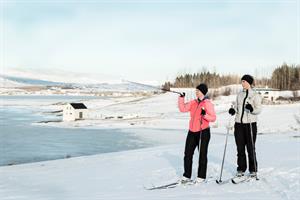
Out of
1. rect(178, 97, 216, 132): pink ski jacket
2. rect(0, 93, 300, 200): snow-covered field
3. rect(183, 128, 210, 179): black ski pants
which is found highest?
rect(178, 97, 216, 132): pink ski jacket

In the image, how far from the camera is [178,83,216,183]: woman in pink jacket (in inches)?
296

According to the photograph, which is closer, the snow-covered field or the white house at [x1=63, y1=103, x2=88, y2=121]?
the snow-covered field

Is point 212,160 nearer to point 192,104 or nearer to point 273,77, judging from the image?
point 192,104

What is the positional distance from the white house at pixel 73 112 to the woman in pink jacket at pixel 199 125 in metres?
41.9

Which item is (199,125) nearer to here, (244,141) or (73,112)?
(244,141)

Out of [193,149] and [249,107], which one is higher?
[249,107]

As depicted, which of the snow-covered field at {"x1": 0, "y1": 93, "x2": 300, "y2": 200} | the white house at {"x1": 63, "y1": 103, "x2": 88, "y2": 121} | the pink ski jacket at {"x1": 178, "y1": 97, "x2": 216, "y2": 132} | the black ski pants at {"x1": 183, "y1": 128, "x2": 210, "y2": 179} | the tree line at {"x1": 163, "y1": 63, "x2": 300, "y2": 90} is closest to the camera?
the snow-covered field at {"x1": 0, "y1": 93, "x2": 300, "y2": 200}

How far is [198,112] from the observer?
765 centimetres

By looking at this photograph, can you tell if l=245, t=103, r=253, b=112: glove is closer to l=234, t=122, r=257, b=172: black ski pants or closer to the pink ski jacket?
l=234, t=122, r=257, b=172: black ski pants

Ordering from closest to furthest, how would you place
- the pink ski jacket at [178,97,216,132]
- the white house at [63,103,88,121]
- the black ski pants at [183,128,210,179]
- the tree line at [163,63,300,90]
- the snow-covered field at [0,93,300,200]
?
the snow-covered field at [0,93,300,200] → the pink ski jacket at [178,97,216,132] → the black ski pants at [183,128,210,179] → the white house at [63,103,88,121] → the tree line at [163,63,300,90]

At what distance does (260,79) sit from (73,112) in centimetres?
7263

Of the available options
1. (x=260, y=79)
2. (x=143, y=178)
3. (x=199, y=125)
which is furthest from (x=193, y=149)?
(x=260, y=79)

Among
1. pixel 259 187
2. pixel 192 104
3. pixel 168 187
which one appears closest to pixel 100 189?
pixel 168 187

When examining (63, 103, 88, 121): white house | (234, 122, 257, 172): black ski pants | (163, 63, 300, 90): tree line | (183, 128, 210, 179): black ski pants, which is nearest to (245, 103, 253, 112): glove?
(234, 122, 257, 172): black ski pants
